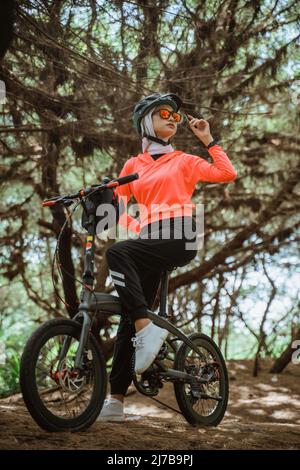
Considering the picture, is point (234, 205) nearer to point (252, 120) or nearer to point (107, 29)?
point (252, 120)

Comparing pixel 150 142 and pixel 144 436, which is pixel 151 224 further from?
pixel 144 436

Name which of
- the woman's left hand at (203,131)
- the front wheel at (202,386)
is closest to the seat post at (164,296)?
the front wheel at (202,386)

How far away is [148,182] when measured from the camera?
3.57 meters

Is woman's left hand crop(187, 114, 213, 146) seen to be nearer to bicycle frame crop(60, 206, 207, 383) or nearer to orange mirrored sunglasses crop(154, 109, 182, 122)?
orange mirrored sunglasses crop(154, 109, 182, 122)

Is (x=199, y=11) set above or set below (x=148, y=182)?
above

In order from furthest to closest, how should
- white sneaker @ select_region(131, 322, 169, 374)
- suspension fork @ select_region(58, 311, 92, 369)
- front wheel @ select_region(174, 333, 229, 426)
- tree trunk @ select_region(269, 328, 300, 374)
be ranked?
1. tree trunk @ select_region(269, 328, 300, 374)
2. front wheel @ select_region(174, 333, 229, 426)
3. white sneaker @ select_region(131, 322, 169, 374)
4. suspension fork @ select_region(58, 311, 92, 369)

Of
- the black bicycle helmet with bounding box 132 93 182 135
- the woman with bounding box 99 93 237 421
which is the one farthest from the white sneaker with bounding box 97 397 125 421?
the black bicycle helmet with bounding box 132 93 182 135

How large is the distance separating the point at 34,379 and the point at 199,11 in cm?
364

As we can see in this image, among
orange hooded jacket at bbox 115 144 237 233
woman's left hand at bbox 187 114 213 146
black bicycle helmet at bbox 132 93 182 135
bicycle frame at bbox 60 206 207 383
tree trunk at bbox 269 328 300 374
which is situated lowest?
tree trunk at bbox 269 328 300 374

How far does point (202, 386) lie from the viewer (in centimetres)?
375

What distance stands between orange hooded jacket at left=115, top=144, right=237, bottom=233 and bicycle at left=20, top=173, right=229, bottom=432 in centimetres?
32

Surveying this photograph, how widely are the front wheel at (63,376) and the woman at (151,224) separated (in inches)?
11.6

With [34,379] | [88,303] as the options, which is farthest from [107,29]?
[34,379]

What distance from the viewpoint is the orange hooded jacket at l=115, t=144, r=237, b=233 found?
3.45 metres
